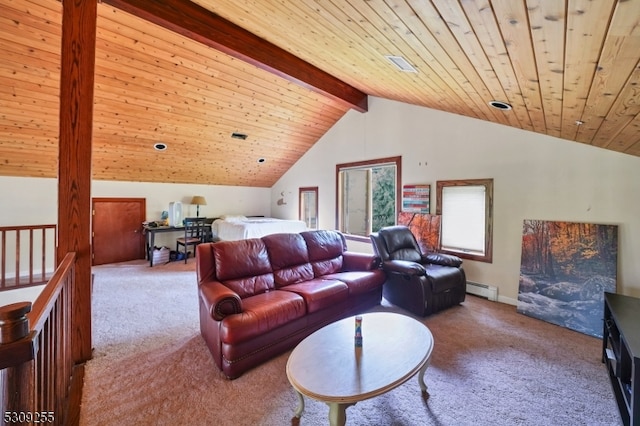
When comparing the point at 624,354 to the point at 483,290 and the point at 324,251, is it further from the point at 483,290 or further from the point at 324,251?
the point at 324,251

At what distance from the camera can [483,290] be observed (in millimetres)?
4113

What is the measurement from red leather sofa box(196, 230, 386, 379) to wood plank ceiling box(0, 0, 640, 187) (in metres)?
2.21

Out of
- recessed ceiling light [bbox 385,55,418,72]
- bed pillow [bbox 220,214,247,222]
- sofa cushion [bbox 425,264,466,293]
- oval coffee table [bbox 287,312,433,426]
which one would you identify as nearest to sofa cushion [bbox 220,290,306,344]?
oval coffee table [bbox 287,312,433,426]

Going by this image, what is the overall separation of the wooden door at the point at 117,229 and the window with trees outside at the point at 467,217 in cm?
609

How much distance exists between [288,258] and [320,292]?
0.66 meters

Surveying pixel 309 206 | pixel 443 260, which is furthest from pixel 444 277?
pixel 309 206

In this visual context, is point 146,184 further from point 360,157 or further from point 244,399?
point 244,399

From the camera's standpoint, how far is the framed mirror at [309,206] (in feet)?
22.9

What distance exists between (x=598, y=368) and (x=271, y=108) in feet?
17.5

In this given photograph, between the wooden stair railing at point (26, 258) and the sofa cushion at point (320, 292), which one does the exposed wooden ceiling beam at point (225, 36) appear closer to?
the sofa cushion at point (320, 292)

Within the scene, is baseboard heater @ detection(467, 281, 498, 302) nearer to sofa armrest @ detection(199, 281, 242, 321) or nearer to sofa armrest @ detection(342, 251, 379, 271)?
sofa armrest @ detection(342, 251, 379, 271)

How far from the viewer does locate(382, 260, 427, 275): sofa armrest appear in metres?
3.36

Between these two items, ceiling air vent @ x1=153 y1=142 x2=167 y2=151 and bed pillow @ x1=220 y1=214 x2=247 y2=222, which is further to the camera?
bed pillow @ x1=220 y1=214 x2=247 y2=222

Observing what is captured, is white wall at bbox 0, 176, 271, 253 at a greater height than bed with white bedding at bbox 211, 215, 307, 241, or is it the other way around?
white wall at bbox 0, 176, 271, 253
